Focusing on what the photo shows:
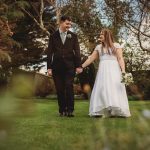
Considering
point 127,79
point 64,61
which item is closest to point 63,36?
point 64,61

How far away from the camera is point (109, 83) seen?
40.7 feet

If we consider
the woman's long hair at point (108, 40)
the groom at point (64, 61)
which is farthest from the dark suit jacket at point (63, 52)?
the woman's long hair at point (108, 40)

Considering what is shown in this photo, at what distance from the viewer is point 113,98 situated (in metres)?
12.2

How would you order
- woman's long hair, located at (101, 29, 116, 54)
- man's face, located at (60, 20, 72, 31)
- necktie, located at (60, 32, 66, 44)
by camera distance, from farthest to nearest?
woman's long hair, located at (101, 29, 116, 54) < necktie, located at (60, 32, 66, 44) < man's face, located at (60, 20, 72, 31)

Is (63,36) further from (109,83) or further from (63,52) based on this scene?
(109,83)

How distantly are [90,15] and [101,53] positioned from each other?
874 inches

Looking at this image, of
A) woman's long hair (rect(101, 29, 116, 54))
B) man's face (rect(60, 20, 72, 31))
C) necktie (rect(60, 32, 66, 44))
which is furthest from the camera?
woman's long hair (rect(101, 29, 116, 54))

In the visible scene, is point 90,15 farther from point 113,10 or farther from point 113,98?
point 113,98

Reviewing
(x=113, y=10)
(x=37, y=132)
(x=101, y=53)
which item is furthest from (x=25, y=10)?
(x=37, y=132)

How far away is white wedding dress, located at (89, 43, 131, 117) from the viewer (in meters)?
12.2

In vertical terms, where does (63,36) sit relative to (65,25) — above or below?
below

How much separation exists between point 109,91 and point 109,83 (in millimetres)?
179

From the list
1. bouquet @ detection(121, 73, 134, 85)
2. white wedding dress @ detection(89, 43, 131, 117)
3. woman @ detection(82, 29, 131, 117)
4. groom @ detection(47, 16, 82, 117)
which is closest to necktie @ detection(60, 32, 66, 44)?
groom @ detection(47, 16, 82, 117)

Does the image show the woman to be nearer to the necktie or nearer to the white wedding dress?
the white wedding dress
